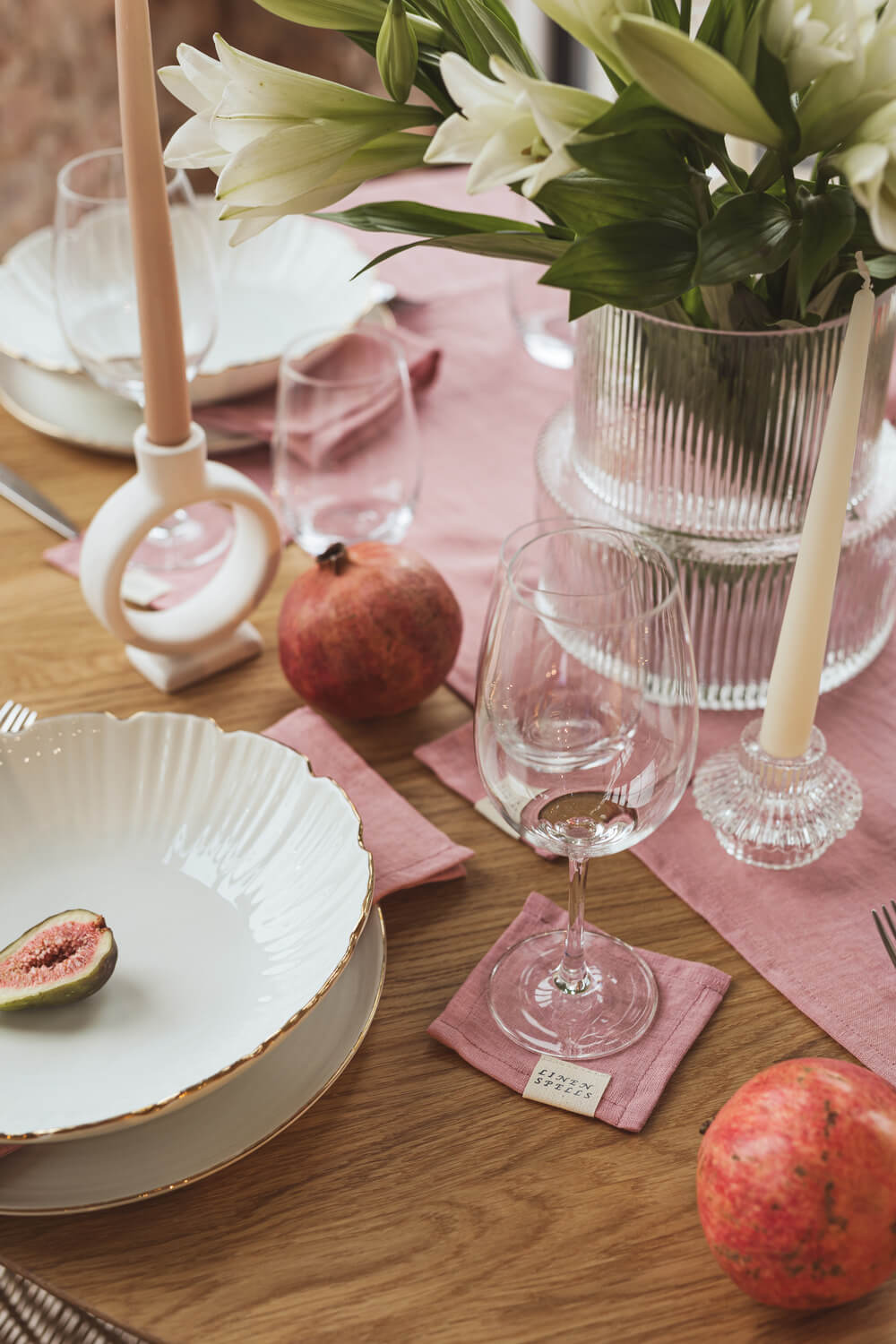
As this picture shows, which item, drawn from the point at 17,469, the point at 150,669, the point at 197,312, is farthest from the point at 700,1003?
the point at 17,469

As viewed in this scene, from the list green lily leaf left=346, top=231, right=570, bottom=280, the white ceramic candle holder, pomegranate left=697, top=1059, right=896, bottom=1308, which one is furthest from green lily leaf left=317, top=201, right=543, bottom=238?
pomegranate left=697, top=1059, right=896, bottom=1308

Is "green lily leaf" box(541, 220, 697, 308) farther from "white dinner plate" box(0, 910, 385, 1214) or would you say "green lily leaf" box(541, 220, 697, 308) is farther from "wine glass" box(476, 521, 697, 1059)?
"white dinner plate" box(0, 910, 385, 1214)

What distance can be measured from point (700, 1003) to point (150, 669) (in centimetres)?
47

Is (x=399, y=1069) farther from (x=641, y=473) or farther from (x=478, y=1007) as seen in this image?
(x=641, y=473)

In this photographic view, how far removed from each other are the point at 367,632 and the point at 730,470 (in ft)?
0.82

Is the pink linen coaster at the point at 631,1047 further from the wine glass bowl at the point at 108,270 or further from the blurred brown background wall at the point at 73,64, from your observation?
the blurred brown background wall at the point at 73,64

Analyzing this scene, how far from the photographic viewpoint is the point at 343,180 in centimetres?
65

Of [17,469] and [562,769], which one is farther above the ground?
[562,769]

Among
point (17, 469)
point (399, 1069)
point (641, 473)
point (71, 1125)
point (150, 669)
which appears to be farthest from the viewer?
point (17, 469)

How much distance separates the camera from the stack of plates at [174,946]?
1.99 feet

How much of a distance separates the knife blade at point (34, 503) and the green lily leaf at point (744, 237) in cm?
66

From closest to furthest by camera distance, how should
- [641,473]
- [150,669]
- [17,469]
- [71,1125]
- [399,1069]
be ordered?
[71,1125]
[399,1069]
[641,473]
[150,669]
[17,469]

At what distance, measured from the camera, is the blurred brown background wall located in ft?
8.87

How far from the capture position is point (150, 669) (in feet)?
3.11
